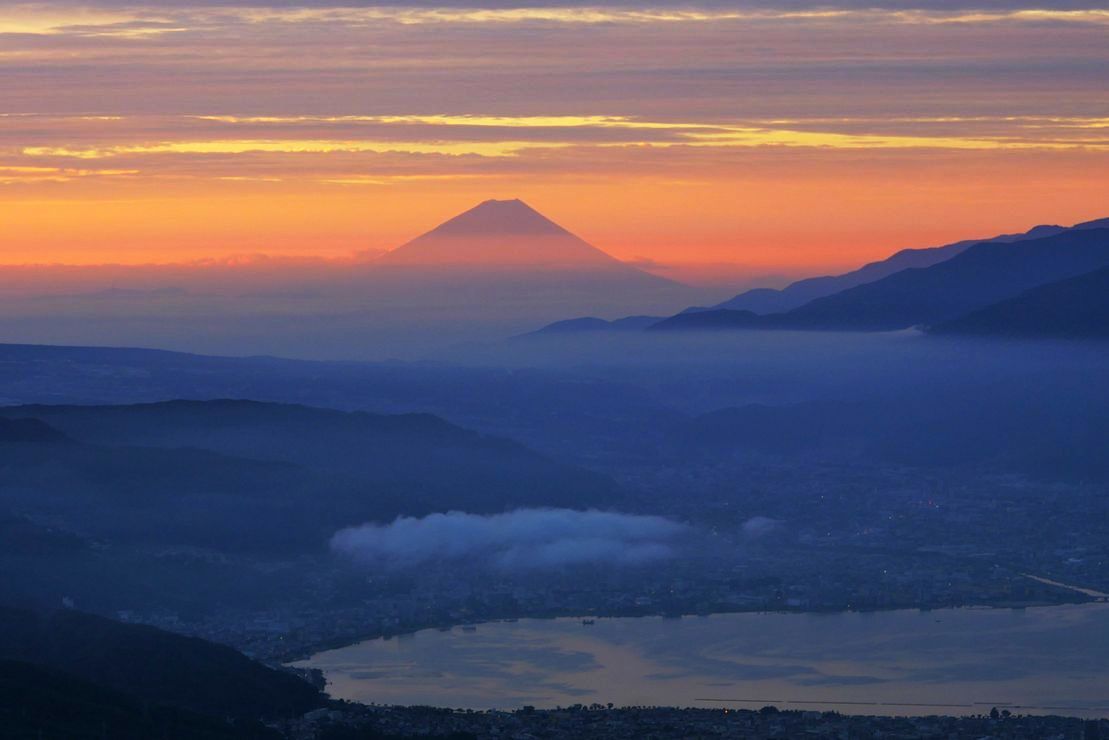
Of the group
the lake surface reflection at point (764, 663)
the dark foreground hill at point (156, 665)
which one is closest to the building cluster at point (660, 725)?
the dark foreground hill at point (156, 665)

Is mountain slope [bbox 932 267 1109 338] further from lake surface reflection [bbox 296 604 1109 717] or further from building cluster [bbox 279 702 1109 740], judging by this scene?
building cluster [bbox 279 702 1109 740]

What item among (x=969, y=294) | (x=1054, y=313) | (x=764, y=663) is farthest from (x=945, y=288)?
(x=764, y=663)

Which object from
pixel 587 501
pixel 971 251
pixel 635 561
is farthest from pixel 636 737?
pixel 971 251

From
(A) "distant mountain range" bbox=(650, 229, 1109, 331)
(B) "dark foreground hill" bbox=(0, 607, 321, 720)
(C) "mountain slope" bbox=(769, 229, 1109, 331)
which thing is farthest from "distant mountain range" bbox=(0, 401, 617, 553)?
(C) "mountain slope" bbox=(769, 229, 1109, 331)

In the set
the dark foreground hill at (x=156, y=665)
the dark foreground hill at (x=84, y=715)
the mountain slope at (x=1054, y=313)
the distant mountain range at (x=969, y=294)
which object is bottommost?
the dark foreground hill at (x=84, y=715)

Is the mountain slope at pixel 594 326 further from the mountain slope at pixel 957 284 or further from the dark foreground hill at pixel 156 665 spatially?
the dark foreground hill at pixel 156 665
